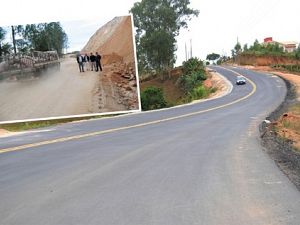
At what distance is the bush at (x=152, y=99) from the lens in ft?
186

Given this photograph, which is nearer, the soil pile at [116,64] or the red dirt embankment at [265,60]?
the soil pile at [116,64]

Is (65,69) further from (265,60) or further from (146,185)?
(265,60)

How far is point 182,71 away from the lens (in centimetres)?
8281

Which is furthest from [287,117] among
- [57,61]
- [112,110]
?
[57,61]

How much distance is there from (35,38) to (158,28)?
161 feet

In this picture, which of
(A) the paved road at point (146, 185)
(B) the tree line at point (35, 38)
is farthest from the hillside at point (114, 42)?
(A) the paved road at point (146, 185)

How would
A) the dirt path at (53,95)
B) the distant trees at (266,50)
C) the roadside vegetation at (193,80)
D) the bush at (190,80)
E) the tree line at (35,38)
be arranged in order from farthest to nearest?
the distant trees at (266,50)
the bush at (190,80)
the roadside vegetation at (193,80)
the tree line at (35,38)
the dirt path at (53,95)

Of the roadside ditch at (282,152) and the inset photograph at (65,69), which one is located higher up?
the inset photograph at (65,69)

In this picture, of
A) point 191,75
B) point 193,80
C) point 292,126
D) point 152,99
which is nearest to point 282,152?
point 292,126

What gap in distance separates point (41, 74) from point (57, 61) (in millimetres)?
1644

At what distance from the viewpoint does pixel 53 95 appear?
3116 cm

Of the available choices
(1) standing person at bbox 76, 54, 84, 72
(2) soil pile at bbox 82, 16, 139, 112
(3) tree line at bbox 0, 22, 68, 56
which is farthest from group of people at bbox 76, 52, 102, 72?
(3) tree line at bbox 0, 22, 68, 56

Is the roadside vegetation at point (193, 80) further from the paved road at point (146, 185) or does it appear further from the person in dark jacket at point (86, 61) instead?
the paved road at point (146, 185)

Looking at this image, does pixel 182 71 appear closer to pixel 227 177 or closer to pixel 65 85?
pixel 65 85
